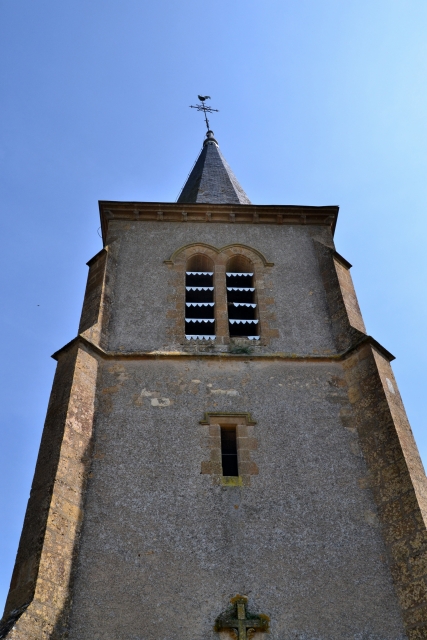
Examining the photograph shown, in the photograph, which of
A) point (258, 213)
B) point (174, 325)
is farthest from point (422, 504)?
point (258, 213)

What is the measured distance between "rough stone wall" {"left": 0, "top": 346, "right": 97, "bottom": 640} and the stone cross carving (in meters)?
1.80

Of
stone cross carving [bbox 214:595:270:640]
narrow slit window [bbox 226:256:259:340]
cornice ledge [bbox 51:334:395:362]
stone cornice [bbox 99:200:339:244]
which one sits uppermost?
stone cornice [bbox 99:200:339:244]

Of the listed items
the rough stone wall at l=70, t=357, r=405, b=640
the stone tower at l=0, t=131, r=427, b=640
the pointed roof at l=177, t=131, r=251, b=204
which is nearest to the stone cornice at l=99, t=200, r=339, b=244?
the pointed roof at l=177, t=131, r=251, b=204

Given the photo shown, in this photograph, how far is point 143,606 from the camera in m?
8.05

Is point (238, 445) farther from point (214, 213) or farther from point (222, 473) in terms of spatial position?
point (214, 213)

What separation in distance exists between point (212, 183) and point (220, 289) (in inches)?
210

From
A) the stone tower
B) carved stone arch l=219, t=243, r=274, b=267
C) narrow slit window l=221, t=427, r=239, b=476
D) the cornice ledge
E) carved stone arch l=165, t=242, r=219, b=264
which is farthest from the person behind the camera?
carved stone arch l=219, t=243, r=274, b=267

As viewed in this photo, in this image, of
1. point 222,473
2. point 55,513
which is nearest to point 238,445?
point 222,473

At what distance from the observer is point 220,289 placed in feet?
44.3

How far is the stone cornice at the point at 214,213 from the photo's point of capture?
1487 centimetres

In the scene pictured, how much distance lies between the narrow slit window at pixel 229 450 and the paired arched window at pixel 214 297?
232 centimetres

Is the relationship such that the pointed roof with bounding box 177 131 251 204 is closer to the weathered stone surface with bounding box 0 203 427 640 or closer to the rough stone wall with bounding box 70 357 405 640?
the weathered stone surface with bounding box 0 203 427 640

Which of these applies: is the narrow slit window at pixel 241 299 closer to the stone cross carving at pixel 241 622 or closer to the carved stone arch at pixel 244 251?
the carved stone arch at pixel 244 251

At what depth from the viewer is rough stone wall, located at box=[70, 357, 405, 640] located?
317 inches
